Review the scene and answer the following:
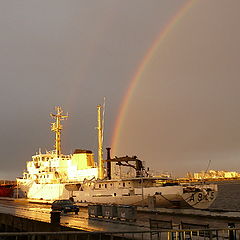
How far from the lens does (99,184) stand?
1962 inches

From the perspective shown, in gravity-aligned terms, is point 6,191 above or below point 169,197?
above

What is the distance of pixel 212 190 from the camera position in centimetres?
3997

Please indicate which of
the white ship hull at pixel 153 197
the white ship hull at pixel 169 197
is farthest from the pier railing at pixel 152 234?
the white ship hull at pixel 169 197

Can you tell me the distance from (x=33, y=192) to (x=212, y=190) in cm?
3979

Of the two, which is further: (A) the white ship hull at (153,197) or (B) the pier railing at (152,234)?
(A) the white ship hull at (153,197)

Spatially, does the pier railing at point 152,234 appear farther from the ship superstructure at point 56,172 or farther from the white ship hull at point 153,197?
the ship superstructure at point 56,172

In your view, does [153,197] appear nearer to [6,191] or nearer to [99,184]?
[99,184]

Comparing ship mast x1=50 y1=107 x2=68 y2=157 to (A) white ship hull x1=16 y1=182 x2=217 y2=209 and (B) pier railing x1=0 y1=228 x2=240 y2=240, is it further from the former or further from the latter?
(B) pier railing x1=0 y1=228 x2=240 y2=240

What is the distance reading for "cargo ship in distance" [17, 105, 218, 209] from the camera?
3975cm

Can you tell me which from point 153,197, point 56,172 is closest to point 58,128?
point 56,172

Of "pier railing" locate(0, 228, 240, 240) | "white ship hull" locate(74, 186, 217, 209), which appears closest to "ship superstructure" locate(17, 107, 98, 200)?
"white ship hull" locate(74, 186, 217, 209)

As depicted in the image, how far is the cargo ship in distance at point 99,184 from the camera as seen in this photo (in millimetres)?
39750

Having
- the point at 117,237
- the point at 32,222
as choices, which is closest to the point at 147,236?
the point at 117,237

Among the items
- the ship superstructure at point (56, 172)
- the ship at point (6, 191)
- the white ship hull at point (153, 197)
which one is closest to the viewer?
the white ship hull at point (153, 197)
